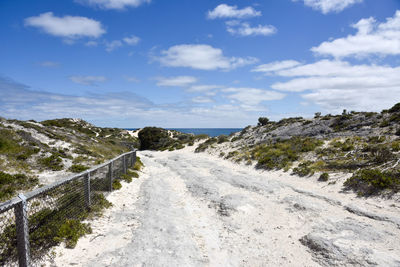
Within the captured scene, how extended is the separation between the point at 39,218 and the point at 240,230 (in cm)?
621

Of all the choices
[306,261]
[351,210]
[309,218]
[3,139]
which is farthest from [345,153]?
[3,139]

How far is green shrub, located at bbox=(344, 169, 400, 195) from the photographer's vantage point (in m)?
10.7

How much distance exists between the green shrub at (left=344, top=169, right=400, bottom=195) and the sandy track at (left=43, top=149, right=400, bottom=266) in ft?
2.64

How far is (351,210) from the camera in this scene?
30.2 ft

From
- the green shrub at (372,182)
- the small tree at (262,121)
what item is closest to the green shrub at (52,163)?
the green shrub at (372,182)

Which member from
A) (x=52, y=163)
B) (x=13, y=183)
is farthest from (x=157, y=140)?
(x=13, y=183)

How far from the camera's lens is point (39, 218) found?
668cm

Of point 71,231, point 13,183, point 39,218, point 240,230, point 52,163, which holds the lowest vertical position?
point 240,230

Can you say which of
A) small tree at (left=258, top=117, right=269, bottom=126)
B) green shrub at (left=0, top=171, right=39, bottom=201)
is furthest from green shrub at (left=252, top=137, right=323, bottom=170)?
small tree at (left=258, top=117, right=269, bottom=126)

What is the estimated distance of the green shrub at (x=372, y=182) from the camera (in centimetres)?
1067

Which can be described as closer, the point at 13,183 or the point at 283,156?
the point at 13,183

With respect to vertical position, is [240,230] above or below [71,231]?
below

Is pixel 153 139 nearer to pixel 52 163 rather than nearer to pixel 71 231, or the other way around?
pixel 52 163

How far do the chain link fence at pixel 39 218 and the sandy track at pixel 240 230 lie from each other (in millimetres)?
583
